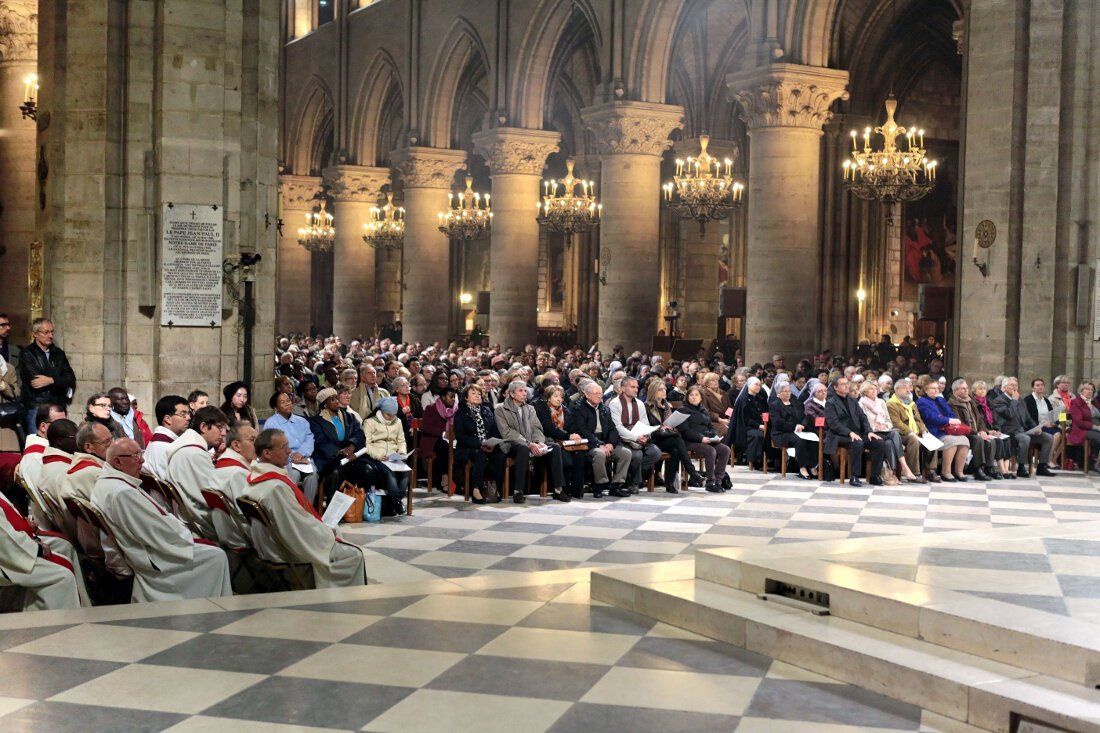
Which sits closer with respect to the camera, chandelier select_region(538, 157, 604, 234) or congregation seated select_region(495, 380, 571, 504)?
congregation seated select_region(495, 380, 571, 504)

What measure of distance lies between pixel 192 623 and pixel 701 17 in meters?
23.8

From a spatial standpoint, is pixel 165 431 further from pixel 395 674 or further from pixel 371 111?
pixel 371 111

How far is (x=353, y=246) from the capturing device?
33.0m

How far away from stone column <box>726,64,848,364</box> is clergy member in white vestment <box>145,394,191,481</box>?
11698 mm

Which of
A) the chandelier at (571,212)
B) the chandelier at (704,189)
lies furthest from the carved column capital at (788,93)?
the chandelier at (571,212)

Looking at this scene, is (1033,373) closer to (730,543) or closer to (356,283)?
(730,543)

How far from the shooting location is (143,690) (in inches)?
197

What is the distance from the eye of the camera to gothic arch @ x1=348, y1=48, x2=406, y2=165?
106ft

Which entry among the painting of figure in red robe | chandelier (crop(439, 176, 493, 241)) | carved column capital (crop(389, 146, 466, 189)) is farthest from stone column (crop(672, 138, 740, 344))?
carved column capital (crop(389, 146, 466, 189))

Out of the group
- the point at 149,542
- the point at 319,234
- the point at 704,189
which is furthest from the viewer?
the point at 319,234

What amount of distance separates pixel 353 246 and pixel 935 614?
28.6 meters

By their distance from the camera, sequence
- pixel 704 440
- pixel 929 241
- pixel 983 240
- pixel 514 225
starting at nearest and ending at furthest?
pixel 704 440, pixel 983 240, pixel 514 225, pixel 929 241

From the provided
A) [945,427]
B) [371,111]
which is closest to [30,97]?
[945,427]

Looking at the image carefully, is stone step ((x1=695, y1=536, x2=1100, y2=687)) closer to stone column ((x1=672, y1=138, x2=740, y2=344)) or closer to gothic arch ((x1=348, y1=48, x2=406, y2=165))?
stone column ((x1=672, y1=138, x2=740, y2=344))
